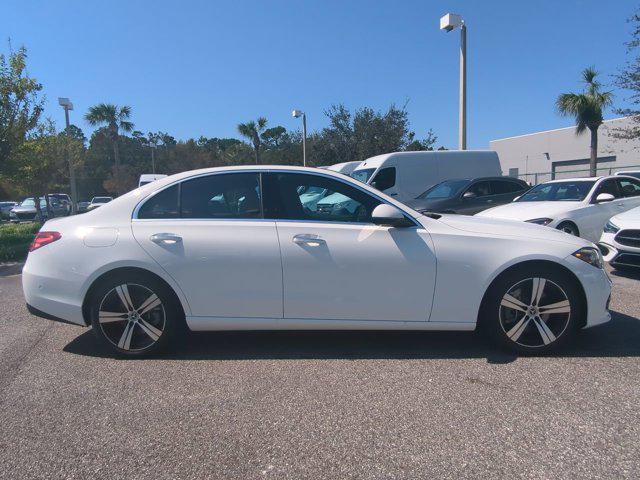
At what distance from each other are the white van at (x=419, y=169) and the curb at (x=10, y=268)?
29.3 feet

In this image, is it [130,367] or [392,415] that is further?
[130,367]

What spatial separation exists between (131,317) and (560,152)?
39749 millimetres

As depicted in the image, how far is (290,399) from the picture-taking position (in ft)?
10.3

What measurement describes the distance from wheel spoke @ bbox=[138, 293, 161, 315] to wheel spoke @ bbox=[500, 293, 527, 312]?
9.32ft

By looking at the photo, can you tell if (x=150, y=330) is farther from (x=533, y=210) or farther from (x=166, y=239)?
(x=533, y=210)

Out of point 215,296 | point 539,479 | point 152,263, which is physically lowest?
point 539,479

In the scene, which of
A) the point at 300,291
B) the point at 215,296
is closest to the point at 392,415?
the point at 300,291

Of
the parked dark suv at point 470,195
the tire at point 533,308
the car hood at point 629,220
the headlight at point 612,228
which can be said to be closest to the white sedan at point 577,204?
the headlight at point 612,228

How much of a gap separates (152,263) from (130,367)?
862 mm

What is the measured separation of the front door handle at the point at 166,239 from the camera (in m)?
3.79

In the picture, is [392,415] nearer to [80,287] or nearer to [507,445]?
[507,445]

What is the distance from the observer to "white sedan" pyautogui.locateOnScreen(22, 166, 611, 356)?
146 inches

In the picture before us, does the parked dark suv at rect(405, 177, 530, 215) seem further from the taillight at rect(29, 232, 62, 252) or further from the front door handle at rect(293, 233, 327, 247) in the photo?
the taillight at rect(29, 232, 62, 252)

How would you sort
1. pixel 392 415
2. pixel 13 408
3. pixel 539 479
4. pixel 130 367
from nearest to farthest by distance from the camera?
pixel 539 479
pixel 392 415
pixel 13 408
pixel 130 367
